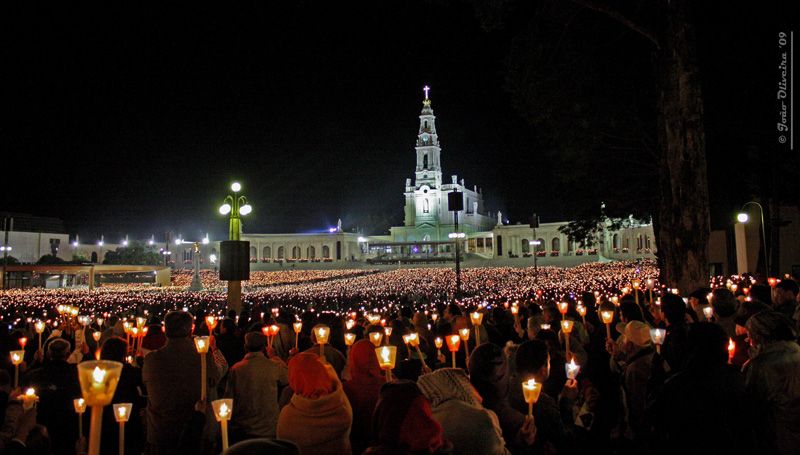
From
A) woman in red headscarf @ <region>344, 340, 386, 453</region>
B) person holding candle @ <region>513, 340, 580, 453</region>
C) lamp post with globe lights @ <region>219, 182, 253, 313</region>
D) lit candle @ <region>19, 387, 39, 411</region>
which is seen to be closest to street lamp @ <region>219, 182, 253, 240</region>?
lamp post with globe lights @ <region>219, 182, 253, 313</region>

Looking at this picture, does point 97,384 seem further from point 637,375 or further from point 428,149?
point 428,149

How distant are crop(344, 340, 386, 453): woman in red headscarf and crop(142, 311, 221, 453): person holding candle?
59.2 inches

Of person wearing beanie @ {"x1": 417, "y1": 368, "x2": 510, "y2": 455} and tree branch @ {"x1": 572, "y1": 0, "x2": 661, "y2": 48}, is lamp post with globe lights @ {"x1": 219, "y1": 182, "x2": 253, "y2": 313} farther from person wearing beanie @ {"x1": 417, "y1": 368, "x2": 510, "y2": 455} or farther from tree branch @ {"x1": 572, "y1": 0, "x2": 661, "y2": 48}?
person wearing beanie @ {"x1": 417, "y1": 368, "x2": 510, "y2": 455}

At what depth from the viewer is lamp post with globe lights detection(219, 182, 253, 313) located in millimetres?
14688

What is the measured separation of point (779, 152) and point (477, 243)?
8214 cm

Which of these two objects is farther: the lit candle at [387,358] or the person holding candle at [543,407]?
the lit candle at [387,358]

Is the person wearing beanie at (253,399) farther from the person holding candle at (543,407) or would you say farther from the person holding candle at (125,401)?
the person holding candle at (543,407)

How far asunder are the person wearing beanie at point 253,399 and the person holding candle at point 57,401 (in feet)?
4.95

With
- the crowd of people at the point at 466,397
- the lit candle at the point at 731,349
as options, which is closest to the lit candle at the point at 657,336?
the crowd of people at the point at 466,397

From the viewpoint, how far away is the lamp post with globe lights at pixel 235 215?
1469 centimetres

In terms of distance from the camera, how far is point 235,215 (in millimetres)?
15039

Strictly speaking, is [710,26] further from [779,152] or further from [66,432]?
[66,432]

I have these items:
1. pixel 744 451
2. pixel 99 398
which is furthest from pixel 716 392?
pixel 99 398

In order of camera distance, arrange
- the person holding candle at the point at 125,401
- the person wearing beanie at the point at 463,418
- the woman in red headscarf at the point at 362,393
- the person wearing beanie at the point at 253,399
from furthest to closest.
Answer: the person holding candle at the point at 125,401
the person wearing beanie at the point at 253,399
the woman in red headscarf at the point at 362,393
the person wearing beanie at the point at 463,418
